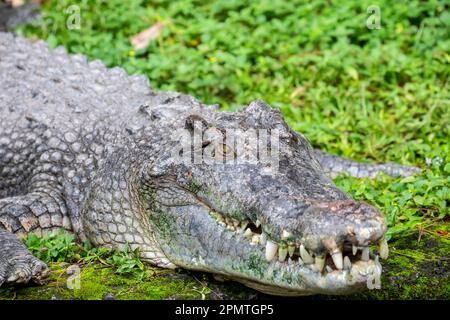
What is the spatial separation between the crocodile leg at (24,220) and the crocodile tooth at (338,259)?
1573 mm

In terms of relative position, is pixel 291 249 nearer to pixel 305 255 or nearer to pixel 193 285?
pixel 305 255

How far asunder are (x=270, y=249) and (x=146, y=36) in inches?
174

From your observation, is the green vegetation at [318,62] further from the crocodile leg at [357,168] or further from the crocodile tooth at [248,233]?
the crocodile tooth at [248,233]

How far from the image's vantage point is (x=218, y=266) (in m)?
3.84

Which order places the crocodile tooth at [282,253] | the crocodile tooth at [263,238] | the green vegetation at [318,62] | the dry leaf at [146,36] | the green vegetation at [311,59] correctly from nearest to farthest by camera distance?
1. the crocodile tooth at [282,253]
2. the crocodile tooth at [263,238]
3. the green vegetation at [318,62]
4. the green vegetation at [311,59]
5. the dry leaf at [146,36]

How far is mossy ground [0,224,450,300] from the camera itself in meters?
3.89

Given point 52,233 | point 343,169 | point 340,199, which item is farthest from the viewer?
point 343,169

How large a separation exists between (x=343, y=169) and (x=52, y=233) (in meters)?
2.09

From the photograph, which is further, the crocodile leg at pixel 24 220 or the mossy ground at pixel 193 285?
the crocodile leg at pixel 24 220

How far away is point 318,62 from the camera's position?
22.6 ft

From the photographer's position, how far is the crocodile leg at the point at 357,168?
214 inches

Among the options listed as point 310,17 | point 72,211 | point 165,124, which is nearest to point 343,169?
point 165,124

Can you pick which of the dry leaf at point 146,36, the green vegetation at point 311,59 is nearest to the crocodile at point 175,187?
the green vegetation at point 311,59
